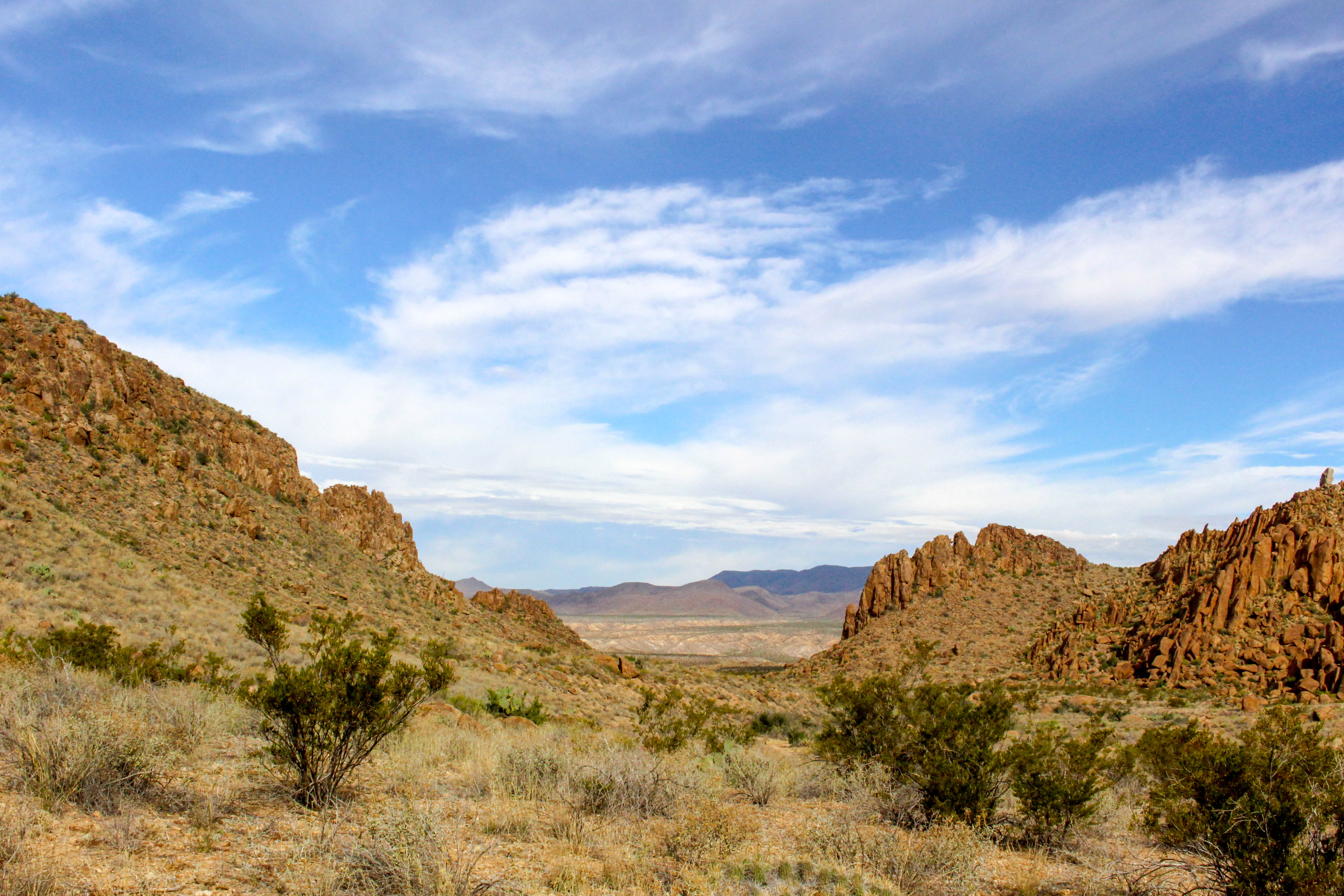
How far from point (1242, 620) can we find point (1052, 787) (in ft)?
119

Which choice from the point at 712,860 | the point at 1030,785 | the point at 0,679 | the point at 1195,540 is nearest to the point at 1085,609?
the point at 1195,540

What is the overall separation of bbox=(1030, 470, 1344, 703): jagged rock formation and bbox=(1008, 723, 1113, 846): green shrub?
28.9 metres

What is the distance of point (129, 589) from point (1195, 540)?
57693 millimetres

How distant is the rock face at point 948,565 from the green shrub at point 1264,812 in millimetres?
54400

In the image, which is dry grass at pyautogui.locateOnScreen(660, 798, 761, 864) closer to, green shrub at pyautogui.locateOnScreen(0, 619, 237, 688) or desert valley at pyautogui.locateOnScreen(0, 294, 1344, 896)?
desert valley at pyautogui.locateOnScreen(0, 294, 1344, 896)

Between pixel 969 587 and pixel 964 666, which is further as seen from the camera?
pixel 969 587

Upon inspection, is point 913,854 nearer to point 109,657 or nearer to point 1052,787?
point 1052,787

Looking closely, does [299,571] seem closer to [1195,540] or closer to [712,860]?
[712,860]

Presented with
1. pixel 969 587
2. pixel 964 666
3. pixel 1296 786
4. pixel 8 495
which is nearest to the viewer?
pixel 1296 786

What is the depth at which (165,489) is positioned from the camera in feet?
109

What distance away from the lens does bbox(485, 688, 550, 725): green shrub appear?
18.2 metres

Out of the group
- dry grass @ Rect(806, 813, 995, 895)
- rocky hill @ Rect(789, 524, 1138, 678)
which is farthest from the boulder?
rocky hill @ Rect(789, 524, 1138, 678)

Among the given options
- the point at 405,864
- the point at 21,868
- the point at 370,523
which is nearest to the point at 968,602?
the point at 370,523

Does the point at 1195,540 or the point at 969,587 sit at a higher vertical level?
the point at 1195,540
